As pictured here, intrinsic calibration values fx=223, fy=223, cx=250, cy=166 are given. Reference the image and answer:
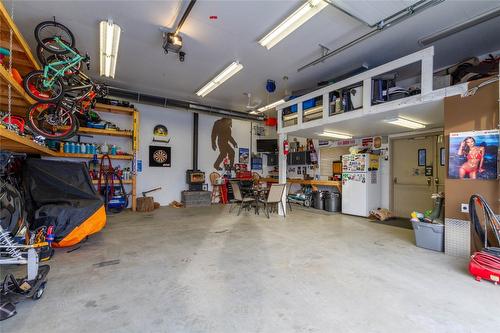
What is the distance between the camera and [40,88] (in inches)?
139

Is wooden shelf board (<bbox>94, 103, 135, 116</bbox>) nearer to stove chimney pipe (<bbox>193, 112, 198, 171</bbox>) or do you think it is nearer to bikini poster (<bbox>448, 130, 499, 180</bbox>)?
stove chimney pipe (<bbox>193, 112, 198, 171</bbox>)

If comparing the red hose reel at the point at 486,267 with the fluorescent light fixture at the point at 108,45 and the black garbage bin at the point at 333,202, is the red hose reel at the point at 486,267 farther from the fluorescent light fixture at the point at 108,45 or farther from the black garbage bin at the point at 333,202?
the fluorescent light fixture at the point at 108,45

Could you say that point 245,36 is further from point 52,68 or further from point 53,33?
point 53,33

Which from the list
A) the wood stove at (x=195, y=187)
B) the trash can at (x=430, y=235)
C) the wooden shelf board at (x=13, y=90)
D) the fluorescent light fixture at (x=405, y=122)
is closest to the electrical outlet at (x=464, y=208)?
the trash can at (x=430, y=235)

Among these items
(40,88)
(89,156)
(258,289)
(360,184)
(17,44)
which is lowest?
(258,289)

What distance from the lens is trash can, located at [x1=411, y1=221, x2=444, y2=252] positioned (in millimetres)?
3371

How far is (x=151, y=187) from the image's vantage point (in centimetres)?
746

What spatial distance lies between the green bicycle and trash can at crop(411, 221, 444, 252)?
6.02m

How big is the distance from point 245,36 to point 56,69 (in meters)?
3.08

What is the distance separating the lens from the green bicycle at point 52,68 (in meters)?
3.37

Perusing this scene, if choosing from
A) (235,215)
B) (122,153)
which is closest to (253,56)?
(235,215)

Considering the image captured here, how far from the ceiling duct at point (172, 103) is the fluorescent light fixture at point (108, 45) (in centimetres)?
105

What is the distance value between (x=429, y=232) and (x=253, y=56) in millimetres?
4383

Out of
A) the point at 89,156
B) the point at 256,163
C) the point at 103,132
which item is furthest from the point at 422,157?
the point at 89,156
